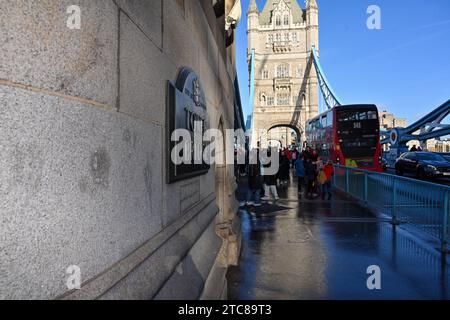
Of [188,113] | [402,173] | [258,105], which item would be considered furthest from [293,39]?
[188,113]

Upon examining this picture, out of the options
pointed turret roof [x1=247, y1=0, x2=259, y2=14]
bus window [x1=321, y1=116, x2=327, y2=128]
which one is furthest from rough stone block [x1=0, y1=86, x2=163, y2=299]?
pointed turret roof [x1=247, y1=0, x2=259, y2=14]

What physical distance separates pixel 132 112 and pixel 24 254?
3.23ft

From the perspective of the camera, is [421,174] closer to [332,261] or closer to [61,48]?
[332,261]

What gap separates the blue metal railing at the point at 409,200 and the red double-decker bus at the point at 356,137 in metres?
6.25

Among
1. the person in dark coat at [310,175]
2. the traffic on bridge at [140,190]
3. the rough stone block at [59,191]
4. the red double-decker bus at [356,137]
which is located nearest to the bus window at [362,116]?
the red double-decker bus at [356,137]

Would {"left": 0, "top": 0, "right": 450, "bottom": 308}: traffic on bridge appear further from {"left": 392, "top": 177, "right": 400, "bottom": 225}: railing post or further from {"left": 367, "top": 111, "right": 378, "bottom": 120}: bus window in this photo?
{"left": 367, "top": 111, "right": 378, "bottom": 120}: bus window

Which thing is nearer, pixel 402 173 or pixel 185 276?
pixel 185 276

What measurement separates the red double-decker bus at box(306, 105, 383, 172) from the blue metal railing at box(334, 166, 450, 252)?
6252 mm

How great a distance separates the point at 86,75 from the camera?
1499 mm

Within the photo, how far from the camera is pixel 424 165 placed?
1734 cm

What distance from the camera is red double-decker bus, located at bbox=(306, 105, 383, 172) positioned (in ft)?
56.0

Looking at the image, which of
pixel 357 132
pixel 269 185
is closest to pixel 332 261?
pixel 269 185

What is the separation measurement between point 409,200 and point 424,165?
12.2m
